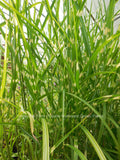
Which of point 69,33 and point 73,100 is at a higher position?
point 69,33

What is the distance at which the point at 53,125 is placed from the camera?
0.35 meters

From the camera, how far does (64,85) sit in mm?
337

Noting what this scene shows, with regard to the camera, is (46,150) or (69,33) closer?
(46,150)

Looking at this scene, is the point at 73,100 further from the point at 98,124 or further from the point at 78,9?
the point at 78,9

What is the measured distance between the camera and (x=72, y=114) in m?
0.32

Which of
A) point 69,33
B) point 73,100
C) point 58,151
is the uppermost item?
point 69,33

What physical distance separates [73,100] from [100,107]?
7cm

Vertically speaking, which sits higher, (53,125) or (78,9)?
(78,9)

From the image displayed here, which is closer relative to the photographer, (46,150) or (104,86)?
(46,150)

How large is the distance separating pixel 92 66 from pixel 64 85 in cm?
8

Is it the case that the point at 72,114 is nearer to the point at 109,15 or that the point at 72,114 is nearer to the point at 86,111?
the point at 86,111

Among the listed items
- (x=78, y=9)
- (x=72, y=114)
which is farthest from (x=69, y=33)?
(x=72, y=114)

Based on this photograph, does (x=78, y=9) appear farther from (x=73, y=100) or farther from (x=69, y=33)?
(x=73, y=100)

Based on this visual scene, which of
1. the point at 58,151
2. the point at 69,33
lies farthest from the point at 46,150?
the point at 69,33
